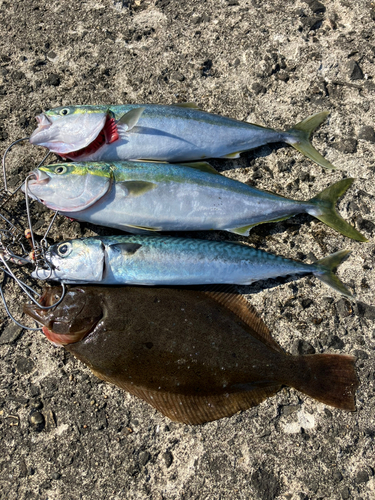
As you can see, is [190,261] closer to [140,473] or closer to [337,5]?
[140,473]

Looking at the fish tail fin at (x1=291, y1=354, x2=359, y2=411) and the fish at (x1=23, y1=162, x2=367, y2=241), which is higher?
the fish at (x1=23, y1=162, x2=367, y2=241)

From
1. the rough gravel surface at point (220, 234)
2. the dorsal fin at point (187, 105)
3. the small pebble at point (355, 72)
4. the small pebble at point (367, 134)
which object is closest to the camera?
the rough gravel surface at point (220, 234)

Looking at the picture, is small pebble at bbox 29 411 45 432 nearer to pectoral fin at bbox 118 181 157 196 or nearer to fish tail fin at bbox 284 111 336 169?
pectoral fin at bbox 118 181 157 196

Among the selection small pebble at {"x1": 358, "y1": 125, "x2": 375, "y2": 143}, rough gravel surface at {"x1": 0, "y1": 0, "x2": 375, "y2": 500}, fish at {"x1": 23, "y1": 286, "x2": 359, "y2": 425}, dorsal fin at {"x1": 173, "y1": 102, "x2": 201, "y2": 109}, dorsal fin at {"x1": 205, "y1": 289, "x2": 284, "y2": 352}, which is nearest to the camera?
fish at {"x1": 23, "y1": 286, "x2": 359, "y2": 425}

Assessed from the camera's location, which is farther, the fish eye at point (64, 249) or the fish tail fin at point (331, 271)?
the fish tail fin at point (331, 271)

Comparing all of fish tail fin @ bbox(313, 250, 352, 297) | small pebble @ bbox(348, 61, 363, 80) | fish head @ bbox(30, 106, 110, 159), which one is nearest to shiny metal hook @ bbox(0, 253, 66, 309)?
fish head @ bbox(30, 106, 110, 159)

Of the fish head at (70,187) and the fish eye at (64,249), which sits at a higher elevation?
the fish head at (70,187)

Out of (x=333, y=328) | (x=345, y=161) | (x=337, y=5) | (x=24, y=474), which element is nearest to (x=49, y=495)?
(x=24, y=474)

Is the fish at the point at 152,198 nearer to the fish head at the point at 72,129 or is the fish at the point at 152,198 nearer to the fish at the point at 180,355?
the fish head at the point at 72,129

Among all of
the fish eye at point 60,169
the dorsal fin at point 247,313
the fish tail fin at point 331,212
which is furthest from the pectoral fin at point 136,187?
the fish tail fin at point 331,212
